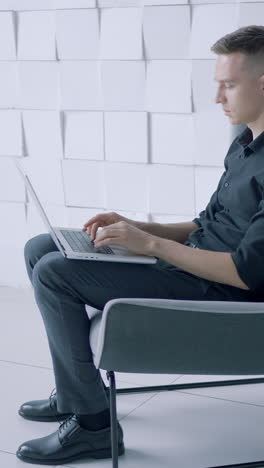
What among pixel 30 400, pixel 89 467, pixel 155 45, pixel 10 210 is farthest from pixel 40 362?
pixel 155 45

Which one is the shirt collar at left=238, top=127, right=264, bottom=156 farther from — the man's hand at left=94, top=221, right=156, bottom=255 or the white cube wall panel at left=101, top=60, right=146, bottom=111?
the white cube wall panel at left=101, top=60, right=146, bottom=111

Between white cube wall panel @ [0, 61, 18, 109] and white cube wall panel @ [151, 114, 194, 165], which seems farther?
white cube wall panel @ [0, 61, 18, 109]

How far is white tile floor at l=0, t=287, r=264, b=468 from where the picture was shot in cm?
208

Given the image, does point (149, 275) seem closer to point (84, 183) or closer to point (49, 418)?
point (49, 418)

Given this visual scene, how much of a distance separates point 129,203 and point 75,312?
1.26m

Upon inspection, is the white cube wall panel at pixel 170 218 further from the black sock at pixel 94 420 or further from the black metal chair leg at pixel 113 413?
the black metal chair leg at pixel 113 413

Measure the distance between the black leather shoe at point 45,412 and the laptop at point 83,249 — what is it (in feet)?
1.59

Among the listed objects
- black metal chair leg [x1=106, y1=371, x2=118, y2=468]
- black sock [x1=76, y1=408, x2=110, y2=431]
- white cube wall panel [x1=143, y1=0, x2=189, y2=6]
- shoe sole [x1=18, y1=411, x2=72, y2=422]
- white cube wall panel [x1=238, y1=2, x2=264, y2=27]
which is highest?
white cube wall panel [x1=143, y1=0, x2=189, y2=6]

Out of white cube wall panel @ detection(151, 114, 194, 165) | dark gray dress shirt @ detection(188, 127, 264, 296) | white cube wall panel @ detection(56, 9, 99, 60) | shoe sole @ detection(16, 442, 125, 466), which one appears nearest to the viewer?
dark gray dress shirt @ detection(188, 127, 264, 296)

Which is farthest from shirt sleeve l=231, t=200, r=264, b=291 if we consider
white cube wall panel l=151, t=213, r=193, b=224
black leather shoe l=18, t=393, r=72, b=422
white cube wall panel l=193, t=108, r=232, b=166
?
white cube wall panel l=151, t=213, r=193, b=224

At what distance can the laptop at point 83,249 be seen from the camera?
1.92m

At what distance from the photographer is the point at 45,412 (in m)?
2.30

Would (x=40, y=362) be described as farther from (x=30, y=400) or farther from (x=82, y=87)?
(x=82, y=87)

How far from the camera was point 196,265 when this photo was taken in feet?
6.23
